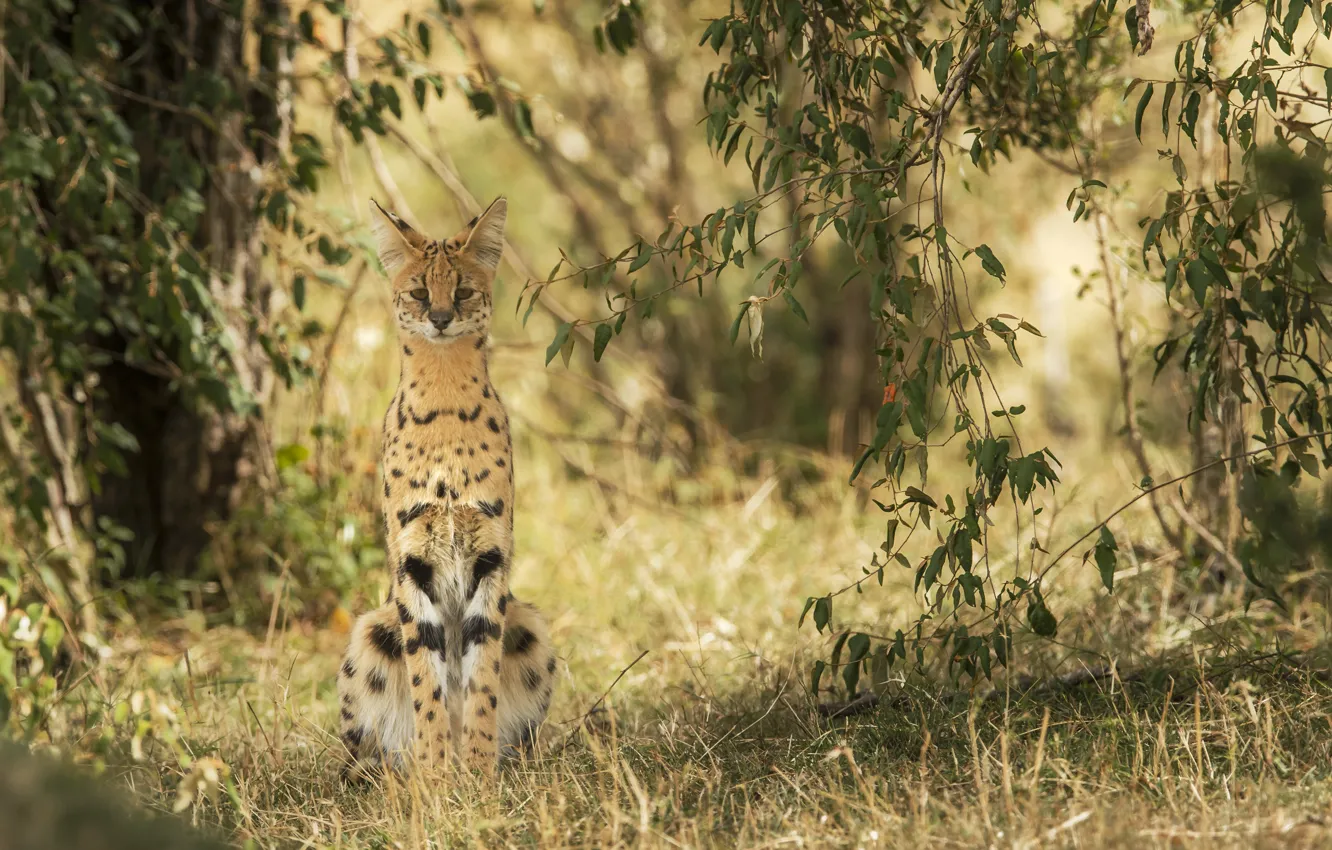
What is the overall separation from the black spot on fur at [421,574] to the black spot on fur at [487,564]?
130 mm

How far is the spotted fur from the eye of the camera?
4.08 metres

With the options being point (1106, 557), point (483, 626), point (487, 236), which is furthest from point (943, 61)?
point (483, 626)

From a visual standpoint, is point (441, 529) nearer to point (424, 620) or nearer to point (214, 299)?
point (424, 620)

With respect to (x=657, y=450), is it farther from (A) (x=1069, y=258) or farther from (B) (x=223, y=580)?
(A) (x=1069, y=258)

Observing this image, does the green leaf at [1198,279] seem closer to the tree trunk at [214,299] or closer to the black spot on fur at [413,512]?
the black spot on fur at [413,512]

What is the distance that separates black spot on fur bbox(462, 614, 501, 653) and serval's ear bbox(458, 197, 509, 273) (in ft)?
3.40

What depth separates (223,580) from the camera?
21.6 ft

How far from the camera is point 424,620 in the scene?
414 cm

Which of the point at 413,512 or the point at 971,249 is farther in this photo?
the point at 413,512

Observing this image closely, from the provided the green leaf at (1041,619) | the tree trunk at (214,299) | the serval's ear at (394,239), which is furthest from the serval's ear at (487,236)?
the tree trunk at (214,299)

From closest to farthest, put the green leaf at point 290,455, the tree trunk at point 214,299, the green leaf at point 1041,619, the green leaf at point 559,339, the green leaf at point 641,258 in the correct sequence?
the green leaf at point 559,339 → the green leaf at point 641,258 → the green leaf at point 1041,619 → the tree trunk at point 214,299 → the green leaf at point 290,455

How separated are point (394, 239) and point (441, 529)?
870mm

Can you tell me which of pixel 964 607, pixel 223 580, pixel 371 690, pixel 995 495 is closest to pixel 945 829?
pixel 995 495

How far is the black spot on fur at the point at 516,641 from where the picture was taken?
4344mm
